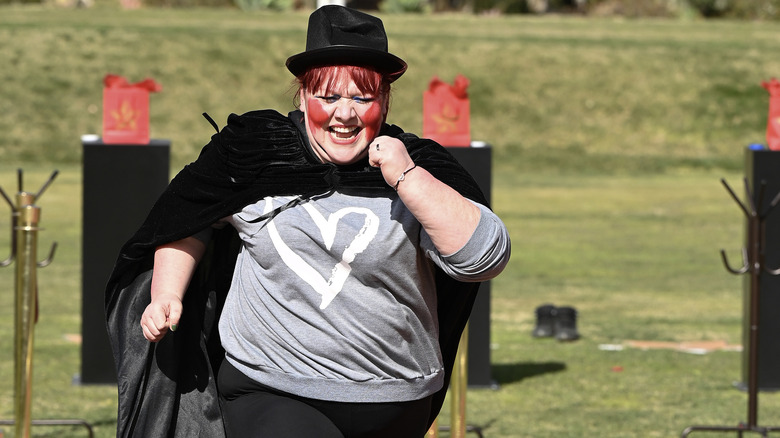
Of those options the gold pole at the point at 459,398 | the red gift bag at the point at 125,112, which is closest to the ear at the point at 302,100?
the gold pole at the point at 459,398

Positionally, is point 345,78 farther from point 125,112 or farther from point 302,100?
point 125,112

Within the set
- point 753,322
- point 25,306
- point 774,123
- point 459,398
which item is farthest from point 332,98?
point 774,123

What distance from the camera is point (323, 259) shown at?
126 inches

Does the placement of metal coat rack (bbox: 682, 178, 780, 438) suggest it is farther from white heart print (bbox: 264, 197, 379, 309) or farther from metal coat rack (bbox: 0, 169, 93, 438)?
white heart print (bbox: 264, 197, 379, 309)

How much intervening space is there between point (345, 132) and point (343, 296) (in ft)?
1.39

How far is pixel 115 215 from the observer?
8.04 m


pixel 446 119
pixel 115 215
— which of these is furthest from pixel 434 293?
pixel 115 215

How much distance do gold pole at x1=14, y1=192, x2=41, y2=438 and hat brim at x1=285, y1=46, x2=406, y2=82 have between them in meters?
1.99

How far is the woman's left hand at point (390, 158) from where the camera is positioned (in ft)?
9.95

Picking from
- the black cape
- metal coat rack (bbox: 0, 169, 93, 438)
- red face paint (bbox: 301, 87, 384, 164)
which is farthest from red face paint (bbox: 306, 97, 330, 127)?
metal coat rack (bbox: 0, 169, 93, 438)

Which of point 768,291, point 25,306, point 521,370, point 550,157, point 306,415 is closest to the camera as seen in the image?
point 306,415

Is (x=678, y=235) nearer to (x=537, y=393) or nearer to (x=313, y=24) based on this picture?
(x=537, y=393)

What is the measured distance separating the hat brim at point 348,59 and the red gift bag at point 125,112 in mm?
4904

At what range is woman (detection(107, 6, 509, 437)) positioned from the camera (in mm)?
3170
